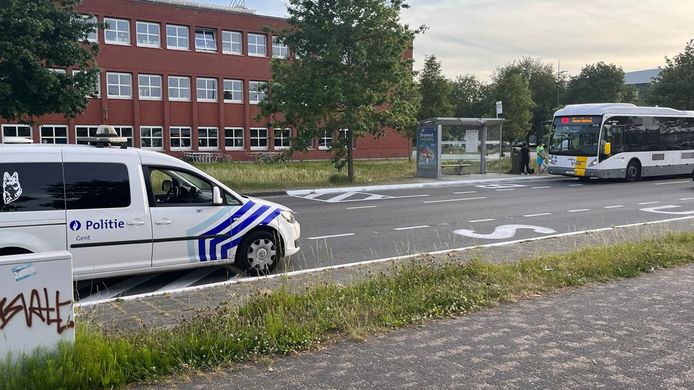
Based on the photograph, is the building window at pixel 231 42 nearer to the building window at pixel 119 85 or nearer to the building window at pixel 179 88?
the building window at pixel 179 88

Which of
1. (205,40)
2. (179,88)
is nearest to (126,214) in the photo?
(179,88)

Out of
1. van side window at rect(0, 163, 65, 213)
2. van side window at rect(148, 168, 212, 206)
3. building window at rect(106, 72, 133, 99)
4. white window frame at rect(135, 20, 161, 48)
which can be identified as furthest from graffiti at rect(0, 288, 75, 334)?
white window frame at rect(135, 20, 161, 48)

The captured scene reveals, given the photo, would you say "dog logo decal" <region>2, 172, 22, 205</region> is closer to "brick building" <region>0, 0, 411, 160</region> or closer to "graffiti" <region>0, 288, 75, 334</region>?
"graffiti" <region>0, 288, 75, 334</region>

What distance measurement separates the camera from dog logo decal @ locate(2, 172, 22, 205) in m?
6.24

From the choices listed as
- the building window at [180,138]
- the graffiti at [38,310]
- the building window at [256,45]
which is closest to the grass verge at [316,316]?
the graffiti at [38,310]

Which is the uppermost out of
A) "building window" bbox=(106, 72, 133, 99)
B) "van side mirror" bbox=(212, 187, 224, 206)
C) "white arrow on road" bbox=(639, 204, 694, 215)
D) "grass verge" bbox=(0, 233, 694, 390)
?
"building window" bbox=(106, 72, 133, 99)

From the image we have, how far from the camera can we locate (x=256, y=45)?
164ft

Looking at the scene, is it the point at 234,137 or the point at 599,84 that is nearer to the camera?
the point at 234,137

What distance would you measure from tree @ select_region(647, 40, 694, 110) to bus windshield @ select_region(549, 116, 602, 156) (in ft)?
74.1

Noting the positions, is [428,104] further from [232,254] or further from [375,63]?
[232,254]

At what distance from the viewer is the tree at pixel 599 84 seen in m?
71.8

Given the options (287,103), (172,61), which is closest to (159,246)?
(287,103)

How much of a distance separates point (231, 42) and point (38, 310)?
47248mm

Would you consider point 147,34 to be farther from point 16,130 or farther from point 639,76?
point 639,76
